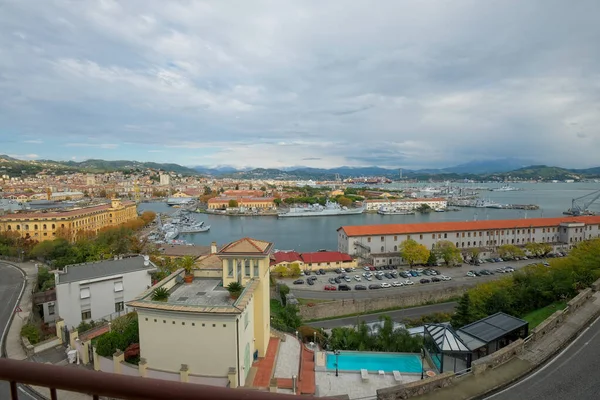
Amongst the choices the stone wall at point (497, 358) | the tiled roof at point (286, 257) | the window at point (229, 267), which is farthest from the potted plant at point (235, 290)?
the tiled roof at point (286, 257)

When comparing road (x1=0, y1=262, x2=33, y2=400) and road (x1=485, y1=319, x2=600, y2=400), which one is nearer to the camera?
road (x1=485, y1=319, x2=600, y2=400)

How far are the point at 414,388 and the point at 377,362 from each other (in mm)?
2276

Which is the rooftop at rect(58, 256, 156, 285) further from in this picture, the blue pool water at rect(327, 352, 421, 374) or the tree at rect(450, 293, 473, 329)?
the tree at rect(450, 293, 473, 329)

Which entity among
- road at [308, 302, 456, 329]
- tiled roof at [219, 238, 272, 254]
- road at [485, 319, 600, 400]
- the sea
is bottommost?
the sea

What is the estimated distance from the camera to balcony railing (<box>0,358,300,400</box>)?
0.50 meters

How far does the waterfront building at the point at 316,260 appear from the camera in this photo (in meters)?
12.7

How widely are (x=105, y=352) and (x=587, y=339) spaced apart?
563 cm

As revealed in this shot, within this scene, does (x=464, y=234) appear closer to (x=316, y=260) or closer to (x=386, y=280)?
(x=386, y=280)

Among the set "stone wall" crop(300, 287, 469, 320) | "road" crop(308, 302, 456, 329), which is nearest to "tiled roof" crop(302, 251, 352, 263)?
"stone wall" crop(300, 287, 469, 320)

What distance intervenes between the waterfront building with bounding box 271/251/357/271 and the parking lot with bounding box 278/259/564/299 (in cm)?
37

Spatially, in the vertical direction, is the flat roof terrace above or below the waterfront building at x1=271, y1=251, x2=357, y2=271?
above

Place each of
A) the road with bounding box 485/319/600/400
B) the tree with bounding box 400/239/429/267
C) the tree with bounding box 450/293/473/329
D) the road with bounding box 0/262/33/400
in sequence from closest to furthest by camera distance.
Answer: the road with bounding box 485/319/600/400 → the tree with bounding box 450/293/473/329 → the road with bounding box 0/262/33/400 → the tree with bounding box 400/239/429/267

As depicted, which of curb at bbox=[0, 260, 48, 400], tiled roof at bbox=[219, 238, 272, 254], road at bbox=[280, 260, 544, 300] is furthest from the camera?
road at bbox=[280, 260, 544, 300]

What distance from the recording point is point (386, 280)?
36.8 ft
